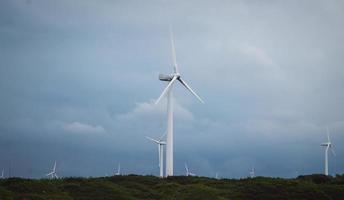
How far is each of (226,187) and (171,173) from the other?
18.1m

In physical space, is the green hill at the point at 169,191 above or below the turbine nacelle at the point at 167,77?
below

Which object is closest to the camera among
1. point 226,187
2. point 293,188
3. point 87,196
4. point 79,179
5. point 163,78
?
point 87,196

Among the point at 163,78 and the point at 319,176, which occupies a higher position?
the point at 163,78

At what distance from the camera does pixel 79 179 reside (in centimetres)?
6969

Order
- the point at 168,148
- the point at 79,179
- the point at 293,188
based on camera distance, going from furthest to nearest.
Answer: the point at 168,148 < the point at 79,179 < the point at 293,188

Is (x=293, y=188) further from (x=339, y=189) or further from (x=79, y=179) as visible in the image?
(x=79, y=179)

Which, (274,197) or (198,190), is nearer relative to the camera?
(198,190)

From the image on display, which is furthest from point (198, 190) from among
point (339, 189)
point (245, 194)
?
point (339, 189)

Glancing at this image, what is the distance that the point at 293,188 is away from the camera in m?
57.5

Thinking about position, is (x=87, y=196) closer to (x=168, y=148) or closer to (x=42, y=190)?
(x=42, y=190)

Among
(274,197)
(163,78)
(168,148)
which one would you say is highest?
(163,78)

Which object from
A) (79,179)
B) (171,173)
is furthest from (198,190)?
(171,173)

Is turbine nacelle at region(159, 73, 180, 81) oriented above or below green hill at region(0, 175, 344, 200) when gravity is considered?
above

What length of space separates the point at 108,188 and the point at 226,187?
607 inches
